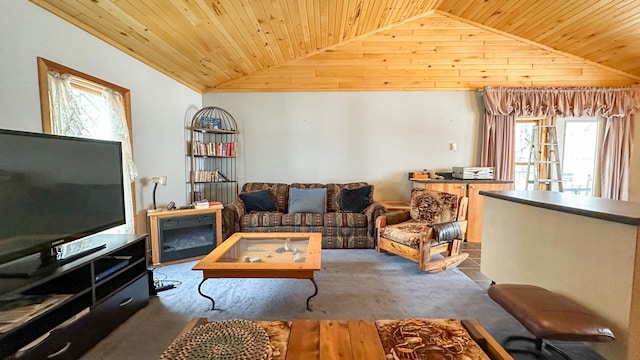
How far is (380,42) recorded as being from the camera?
167 inches

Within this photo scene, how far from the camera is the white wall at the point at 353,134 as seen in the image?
457 centimetres

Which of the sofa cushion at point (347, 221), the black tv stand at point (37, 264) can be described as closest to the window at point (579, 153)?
the sofa cushion at point (347, 221)

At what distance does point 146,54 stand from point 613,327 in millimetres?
4356

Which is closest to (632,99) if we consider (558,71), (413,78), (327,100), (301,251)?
(558,71)

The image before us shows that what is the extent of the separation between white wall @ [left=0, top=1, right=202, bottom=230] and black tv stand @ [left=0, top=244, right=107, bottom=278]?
0.88 m

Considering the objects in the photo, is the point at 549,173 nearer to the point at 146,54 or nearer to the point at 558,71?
the point at 558,71

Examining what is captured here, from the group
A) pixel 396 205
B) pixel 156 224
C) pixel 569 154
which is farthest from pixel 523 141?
pixel 156 224

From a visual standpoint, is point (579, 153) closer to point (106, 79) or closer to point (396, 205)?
point (396, 205)

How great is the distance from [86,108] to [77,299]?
176 cm

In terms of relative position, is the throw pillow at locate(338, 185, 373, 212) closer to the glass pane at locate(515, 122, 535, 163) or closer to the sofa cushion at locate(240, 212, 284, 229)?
the sofa cushion at locate(240, 212, 284, 229)

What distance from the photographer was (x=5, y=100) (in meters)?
1.79

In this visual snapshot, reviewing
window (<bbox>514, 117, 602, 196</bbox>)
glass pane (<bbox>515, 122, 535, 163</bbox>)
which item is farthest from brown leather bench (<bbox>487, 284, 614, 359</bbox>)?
glass pane (<bbox>515, 122, 535, 163</bbox>)

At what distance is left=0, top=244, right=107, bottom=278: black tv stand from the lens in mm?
1493

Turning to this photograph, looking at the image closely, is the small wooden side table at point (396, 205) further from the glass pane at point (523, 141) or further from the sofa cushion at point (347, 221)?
the glass pane at point (523, 141)
